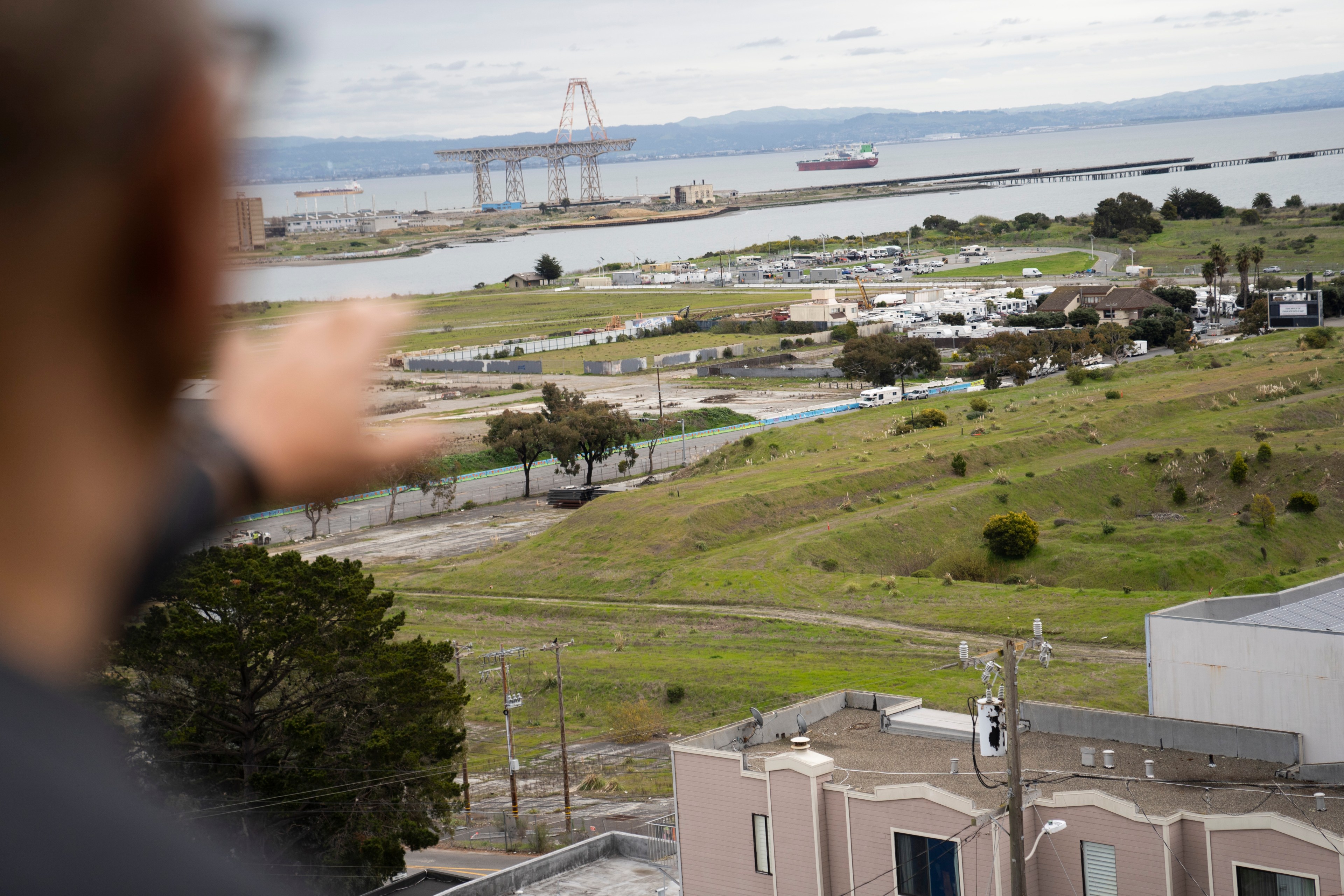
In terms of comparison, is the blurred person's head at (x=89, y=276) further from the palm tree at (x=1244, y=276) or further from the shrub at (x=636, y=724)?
the palm tree at (x=1244, y=276)

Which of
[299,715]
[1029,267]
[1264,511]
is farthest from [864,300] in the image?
[299,715]

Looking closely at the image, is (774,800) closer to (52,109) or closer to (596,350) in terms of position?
(52,109)

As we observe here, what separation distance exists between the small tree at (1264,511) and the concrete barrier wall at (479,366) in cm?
3804

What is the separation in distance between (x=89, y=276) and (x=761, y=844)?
11.0 meters

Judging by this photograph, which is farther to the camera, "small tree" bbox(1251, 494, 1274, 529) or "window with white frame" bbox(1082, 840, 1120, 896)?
"small tree" bbox(1251, 494, 1274, 529)

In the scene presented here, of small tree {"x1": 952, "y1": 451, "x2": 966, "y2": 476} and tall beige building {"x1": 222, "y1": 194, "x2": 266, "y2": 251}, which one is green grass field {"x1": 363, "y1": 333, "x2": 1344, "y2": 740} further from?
tall beige building {"x1": 222, "y1": 194, "x2": 266, "y2": 251}

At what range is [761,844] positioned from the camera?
11398 mm

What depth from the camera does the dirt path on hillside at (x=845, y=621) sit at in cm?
2005

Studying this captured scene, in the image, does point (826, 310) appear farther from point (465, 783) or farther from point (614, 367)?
point (465, 783)

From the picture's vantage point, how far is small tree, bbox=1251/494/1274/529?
1029 inches

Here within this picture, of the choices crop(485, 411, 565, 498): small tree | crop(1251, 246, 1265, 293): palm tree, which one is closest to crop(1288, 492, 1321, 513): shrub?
crop(485, 411, 565, 498): small tree

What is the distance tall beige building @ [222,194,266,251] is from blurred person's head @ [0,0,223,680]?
0.05 meters

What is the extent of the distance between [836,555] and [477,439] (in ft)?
62.2

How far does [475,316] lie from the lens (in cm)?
8444
